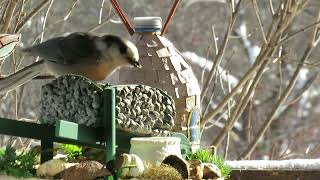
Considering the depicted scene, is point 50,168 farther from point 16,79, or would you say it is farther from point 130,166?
point 16,79

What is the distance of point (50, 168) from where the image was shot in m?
2.35

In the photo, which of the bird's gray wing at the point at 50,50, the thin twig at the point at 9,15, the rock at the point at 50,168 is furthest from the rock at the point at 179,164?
the thin twig at the point at 9,15

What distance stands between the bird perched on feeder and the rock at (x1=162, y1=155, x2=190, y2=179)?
54 centimetres

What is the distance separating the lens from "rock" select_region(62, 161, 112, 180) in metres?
2.22

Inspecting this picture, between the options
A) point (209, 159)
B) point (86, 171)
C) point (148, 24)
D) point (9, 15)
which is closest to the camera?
point (86, 171)

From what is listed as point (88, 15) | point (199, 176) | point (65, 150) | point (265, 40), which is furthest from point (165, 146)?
point (88, 15)

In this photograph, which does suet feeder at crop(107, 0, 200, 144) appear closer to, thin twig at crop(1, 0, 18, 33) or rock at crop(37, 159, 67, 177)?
rock at crop(37, 159, 67, 177)

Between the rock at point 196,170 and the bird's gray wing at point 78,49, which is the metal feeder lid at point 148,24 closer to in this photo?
the bird's gray wing at point 78,49

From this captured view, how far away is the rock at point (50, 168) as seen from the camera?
2.34 metres

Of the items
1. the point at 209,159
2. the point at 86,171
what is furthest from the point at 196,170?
the point at 86,171

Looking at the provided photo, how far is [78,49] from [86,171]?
2.13 ft

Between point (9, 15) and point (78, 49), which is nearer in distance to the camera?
point (78, 49)

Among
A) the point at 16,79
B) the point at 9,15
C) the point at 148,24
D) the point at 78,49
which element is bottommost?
the point at 16,79

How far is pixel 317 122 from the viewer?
728 centimetres
